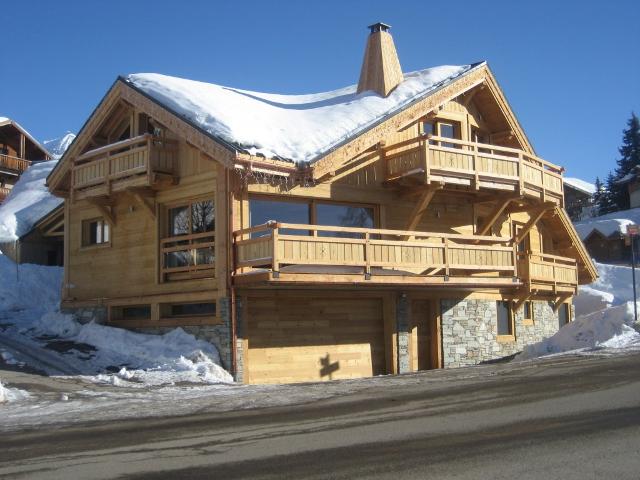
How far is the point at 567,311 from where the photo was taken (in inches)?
1203

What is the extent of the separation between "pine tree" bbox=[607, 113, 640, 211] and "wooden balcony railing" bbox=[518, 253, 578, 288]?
44.0 meters

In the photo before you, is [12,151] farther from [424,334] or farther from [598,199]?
[598,199]

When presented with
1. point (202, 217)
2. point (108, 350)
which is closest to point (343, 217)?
point (202, 217)

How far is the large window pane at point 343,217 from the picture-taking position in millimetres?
21266

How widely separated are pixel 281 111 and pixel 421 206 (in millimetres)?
5246

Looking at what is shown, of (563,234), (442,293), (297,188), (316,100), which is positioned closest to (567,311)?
(563,234)

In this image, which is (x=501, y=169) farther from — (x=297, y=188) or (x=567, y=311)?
(x=567, y=311)

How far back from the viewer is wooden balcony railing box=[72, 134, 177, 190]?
2039 cm

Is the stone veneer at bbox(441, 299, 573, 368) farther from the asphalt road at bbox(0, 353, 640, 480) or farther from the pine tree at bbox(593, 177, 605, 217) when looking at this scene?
the pine tree at bbox(593, 177, 605, 217)

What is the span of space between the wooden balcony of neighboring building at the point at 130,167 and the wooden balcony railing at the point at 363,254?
3.13 metres

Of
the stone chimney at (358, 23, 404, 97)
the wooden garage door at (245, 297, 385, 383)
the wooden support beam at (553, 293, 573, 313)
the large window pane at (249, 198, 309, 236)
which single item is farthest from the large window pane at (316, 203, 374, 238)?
the wooden support beam at (553, 293, 573, 313)

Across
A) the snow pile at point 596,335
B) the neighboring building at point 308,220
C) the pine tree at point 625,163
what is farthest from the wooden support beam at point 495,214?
the pine tree at point 625,163

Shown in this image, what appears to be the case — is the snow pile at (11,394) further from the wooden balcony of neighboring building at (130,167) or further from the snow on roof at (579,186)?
the snow on roof at (579,186)

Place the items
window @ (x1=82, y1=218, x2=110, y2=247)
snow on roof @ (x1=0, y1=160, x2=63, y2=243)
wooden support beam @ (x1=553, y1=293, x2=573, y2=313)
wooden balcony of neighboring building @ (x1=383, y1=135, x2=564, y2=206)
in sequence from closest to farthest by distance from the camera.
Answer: wooden balcony of neighboring building @ (x1=383, y1=135, x2=564, y2=206) < window @ (x1=82, y1=218, x2=110, y2=247) < wooden support beam @ (x1=553, y1=293, x2=573, y2=313) < snow on roof @ (x1=0, y1=160, x2=63, y2=243)
